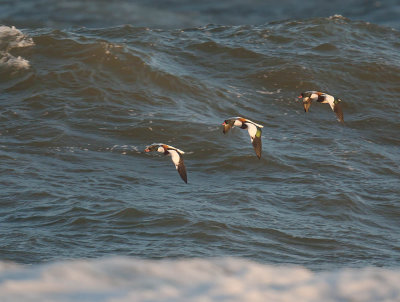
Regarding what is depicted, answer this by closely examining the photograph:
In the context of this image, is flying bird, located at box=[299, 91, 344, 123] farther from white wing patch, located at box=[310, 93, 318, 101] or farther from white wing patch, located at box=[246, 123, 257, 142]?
white wing patch, located at box=[246, 123, 257, 142]

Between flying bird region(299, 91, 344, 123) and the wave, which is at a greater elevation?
the wave

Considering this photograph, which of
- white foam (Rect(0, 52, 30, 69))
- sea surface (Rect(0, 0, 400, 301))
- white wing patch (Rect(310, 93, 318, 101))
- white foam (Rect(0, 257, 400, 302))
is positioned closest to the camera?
white foam (Rect(0, 257, 400, 302))

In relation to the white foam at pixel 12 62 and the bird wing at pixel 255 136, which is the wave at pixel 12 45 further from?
the bird wing at pixel 255 136

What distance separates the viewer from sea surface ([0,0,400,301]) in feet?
36.6

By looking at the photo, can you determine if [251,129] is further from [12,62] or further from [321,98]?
[12,62]

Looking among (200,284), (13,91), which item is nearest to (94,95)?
(13,91)

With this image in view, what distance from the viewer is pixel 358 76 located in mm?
21141

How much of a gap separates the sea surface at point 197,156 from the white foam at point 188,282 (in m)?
0.02

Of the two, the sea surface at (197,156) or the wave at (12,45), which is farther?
the wave at (12,45)

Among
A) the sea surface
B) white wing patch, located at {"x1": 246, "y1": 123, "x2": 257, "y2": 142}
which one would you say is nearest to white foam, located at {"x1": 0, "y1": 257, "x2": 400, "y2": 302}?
the sea surface

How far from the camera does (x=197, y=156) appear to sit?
1602cm

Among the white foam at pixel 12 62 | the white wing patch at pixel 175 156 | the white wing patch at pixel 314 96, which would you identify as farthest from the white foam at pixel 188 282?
the white foam at pixel 12 62

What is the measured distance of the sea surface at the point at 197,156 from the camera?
11148 mm

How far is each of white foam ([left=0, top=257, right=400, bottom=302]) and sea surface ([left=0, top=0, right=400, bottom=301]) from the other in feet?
0.08
